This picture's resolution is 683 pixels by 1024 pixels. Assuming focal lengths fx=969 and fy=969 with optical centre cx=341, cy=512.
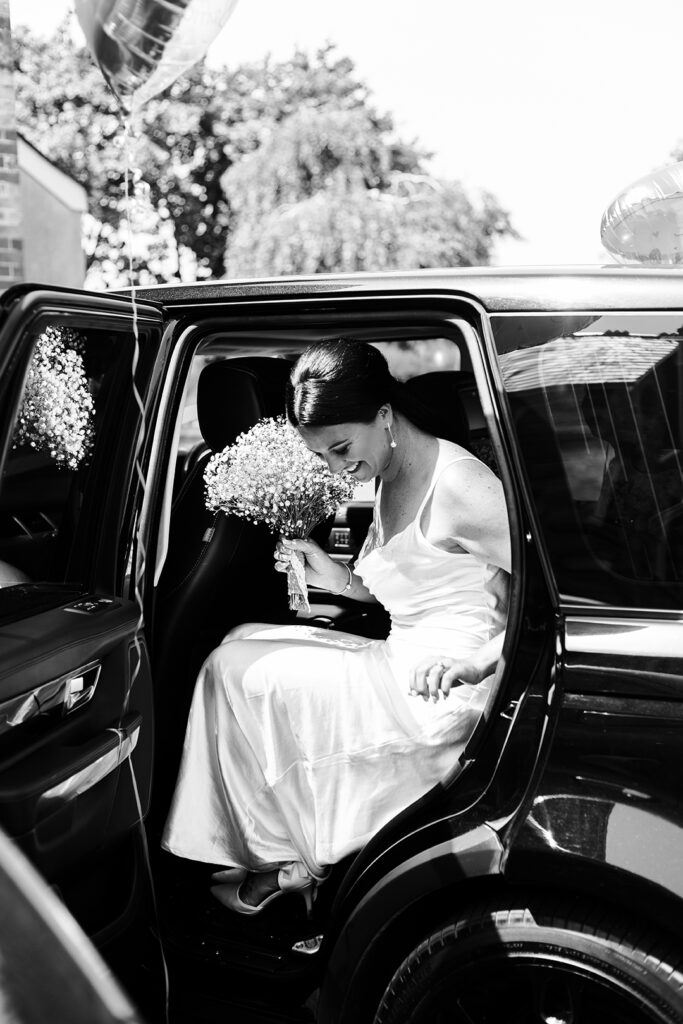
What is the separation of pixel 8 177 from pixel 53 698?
7419 mm

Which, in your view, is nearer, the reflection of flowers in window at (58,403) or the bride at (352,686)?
the reflection of flowers in window at (58,403)

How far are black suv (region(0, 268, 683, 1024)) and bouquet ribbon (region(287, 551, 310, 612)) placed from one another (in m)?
0.51

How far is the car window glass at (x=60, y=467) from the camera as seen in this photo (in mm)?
2133

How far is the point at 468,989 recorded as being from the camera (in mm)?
1755

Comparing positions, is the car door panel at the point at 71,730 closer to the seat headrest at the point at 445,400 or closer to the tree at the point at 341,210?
the seat headrest at the point at 445,400

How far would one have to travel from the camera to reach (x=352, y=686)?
2295mm

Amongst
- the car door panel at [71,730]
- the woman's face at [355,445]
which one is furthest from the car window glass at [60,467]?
the woman's face at [355,445]

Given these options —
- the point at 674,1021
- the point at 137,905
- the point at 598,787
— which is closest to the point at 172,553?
the point at 137,905

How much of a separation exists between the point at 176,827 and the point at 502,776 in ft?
3.16

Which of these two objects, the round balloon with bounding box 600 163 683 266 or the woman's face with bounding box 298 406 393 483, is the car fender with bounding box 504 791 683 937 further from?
the round balloon with bounding box 600 163 683 266

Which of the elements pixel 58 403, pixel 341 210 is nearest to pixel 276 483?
pixel 58 403

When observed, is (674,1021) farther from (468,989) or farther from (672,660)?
(672,660)

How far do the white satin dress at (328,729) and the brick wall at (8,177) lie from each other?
3.71 meters

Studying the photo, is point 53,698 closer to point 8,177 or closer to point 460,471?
point 460,471
